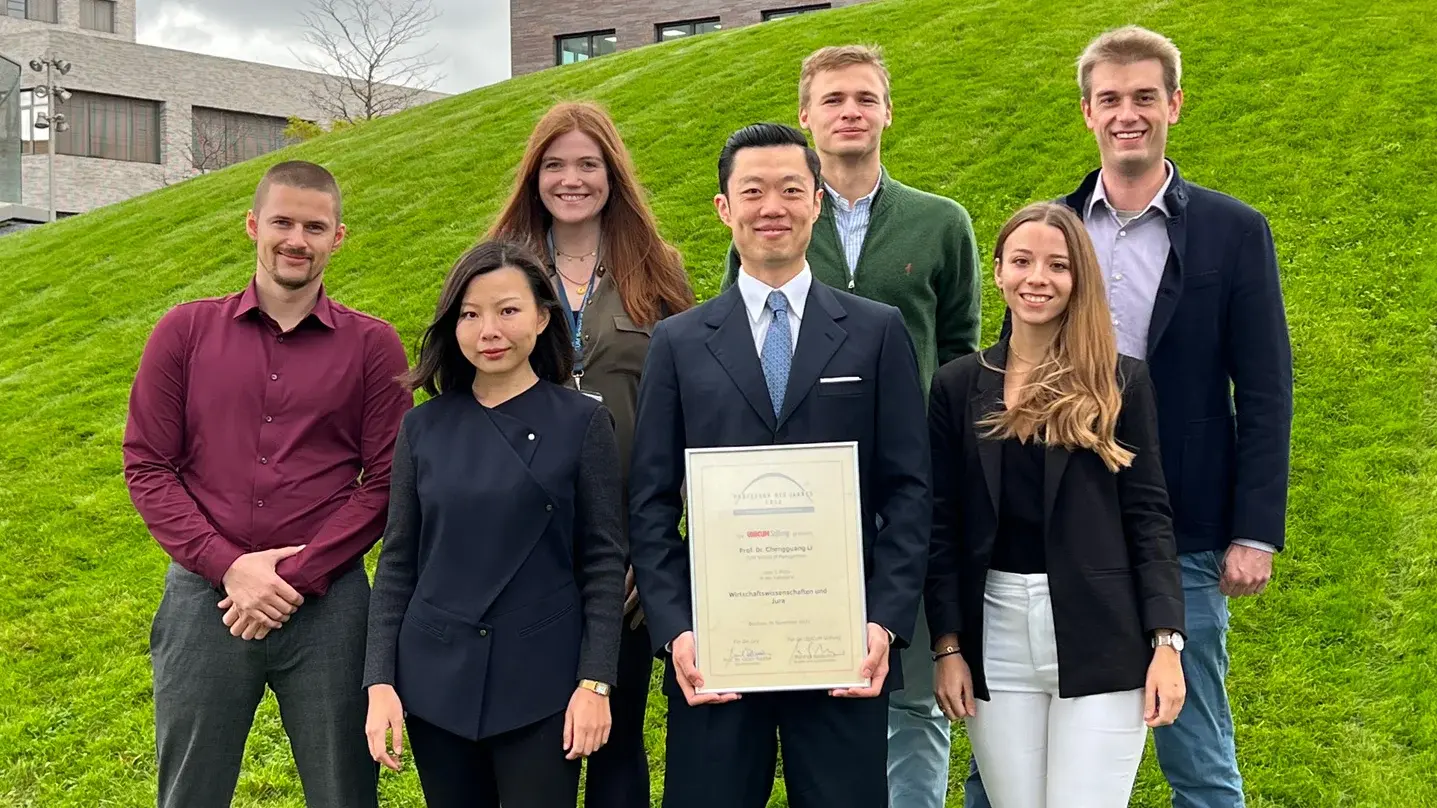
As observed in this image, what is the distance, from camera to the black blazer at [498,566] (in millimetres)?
2758

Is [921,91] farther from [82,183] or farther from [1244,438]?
[82,183]

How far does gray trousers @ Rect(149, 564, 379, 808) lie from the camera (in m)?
3.07

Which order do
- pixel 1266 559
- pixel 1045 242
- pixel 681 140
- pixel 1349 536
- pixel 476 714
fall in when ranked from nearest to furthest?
pixel 476 714, pixel 1045 242, pixel 1266 559, pixel 1349 536, pixel 681 140

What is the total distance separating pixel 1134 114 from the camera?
3.27 meters

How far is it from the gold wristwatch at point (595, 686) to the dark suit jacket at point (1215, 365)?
1601mm

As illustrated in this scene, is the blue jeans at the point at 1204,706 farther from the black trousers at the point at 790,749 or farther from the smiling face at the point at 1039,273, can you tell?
the black trousers at the point at 790,749

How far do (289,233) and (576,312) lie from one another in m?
Answer: 0.82

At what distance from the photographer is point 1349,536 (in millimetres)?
5805

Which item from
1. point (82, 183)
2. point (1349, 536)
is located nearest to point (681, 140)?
point (1349, 536)

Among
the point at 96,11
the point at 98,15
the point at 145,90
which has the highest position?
the point at 96,11

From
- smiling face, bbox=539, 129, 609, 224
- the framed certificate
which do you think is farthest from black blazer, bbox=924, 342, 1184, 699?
smiling face, bbox=539, 129, 609, 224

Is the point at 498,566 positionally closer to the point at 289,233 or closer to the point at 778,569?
the point at 778,569

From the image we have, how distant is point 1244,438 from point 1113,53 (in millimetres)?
1142

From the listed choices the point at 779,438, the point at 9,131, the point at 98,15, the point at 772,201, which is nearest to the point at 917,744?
the point at 779,438
